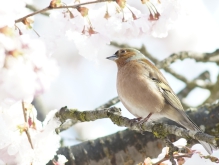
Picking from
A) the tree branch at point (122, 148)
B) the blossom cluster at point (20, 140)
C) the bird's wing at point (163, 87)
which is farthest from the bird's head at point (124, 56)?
the blossom cluster at point (20, 140)

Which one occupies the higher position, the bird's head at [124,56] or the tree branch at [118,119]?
the tree branch at [118,119]

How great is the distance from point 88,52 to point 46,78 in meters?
0.71

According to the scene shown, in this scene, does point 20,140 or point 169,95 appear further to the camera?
point 169,95

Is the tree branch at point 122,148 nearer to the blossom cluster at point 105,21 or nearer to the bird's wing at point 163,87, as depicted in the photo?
the bird's wing at point 163,87

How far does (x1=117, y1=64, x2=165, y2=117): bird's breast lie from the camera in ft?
9.30

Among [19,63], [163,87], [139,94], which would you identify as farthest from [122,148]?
[19,63]

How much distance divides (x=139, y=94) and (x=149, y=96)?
0.07 metres

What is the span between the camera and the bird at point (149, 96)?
2.84 m

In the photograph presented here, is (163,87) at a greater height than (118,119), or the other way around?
(118,119)

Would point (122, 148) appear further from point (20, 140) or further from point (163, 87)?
point (20, 140)

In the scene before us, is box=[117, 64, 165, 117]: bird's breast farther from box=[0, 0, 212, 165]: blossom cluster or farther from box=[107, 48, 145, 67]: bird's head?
box=[0, 0, 212, 165]: blossom cluster

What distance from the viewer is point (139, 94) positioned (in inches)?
112

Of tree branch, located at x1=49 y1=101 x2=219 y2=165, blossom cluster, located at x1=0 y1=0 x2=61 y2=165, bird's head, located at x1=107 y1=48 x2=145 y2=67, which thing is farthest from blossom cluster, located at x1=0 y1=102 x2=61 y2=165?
bird's head, located at x1=107 y1=48 x2=145 y2=67

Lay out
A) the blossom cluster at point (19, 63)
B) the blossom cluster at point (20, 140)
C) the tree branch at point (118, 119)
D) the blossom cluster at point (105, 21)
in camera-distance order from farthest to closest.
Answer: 1. the tree branch at point (118, 119)
2. the blossom cluster at point (105, 21)
3. the blossom cluster at point (20, 140)
4. the blossom cluster at point (19, 63)
